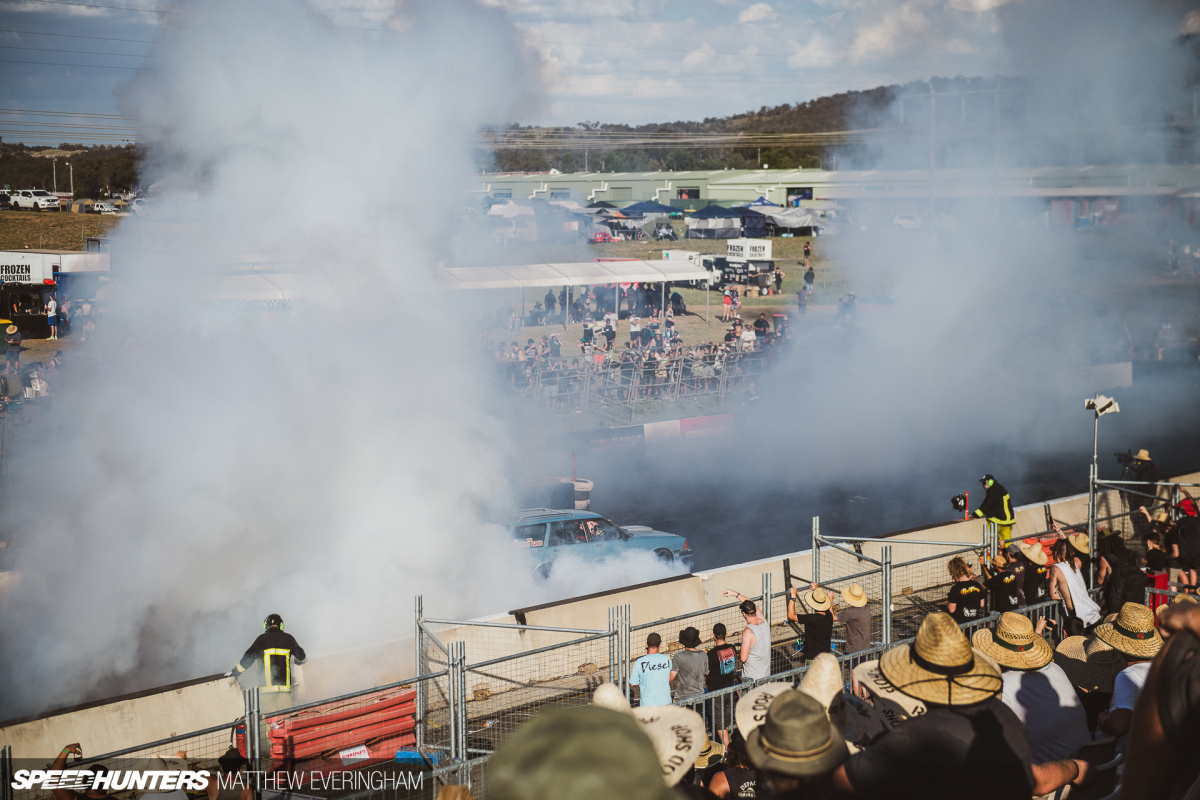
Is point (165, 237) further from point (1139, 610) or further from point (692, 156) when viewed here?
point (692, 156)

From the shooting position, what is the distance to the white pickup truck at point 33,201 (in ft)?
117

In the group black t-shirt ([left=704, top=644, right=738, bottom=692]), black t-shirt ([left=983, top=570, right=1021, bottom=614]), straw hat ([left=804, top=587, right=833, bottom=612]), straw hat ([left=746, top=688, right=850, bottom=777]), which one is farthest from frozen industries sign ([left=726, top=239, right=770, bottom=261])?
straw hat ([left=746, top=688, right=850, bottom=777])

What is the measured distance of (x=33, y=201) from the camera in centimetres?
3603

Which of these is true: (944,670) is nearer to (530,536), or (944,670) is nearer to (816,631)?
(816,631)

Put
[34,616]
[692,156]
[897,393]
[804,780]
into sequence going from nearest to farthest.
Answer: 1. [804,780]
2. [34,616]
3. [897,393]
4. [692,156]

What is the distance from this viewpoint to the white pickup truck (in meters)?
35.8

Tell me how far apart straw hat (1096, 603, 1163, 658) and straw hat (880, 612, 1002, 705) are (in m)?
2.13

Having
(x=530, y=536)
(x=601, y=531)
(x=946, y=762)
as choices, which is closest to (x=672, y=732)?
(x=946, y=762)

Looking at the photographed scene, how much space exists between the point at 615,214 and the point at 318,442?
32.3 meters

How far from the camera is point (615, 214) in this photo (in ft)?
131

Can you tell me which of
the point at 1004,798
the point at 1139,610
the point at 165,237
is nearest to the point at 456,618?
the point at 165,237

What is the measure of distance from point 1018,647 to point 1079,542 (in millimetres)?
4852

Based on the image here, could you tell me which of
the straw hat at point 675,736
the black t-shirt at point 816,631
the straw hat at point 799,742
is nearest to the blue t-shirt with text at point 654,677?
the black t-shirt at point 816,631

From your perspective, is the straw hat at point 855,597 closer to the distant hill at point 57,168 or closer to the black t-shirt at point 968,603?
the black t-shirt at point 968,603
